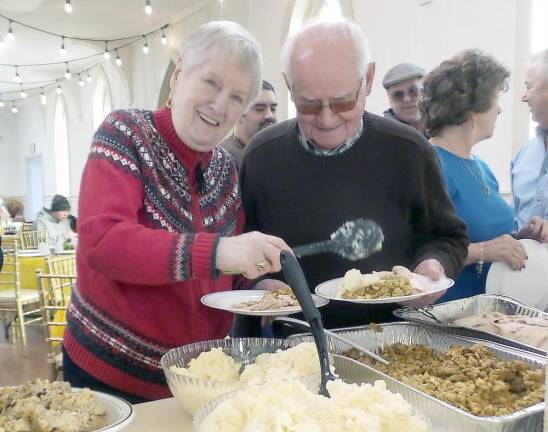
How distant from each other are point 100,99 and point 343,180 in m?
9.49

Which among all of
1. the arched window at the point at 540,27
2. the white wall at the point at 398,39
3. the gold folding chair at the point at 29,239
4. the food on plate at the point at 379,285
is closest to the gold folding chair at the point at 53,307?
the food on plate at the point at 379,285

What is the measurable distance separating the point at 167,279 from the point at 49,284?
7.21ft

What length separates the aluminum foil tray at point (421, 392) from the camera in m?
0.69

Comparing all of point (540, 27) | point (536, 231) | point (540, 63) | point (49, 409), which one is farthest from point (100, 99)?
point (49, 409)

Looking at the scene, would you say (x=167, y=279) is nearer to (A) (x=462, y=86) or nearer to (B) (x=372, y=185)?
(B) (x=372, y=185)

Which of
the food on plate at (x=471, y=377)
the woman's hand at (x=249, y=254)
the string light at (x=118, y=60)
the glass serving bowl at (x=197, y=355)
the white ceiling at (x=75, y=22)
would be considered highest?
the white ceiling at (x=75, y=22)

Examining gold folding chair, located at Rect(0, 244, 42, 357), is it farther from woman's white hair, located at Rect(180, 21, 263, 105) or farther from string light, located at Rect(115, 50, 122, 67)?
string light, located at Rect(115, 50, 122, 67)

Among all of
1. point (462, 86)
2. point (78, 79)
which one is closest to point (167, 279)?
point (462, 86)

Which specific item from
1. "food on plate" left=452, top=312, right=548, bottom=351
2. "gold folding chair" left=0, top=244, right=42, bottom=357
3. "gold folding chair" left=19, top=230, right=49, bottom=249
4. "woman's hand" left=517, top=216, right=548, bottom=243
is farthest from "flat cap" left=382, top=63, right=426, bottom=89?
"gold folding chair" left=19, top=230, right=49, bottom=249

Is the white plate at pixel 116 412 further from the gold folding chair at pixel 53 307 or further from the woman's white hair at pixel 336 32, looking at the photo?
the gold folding chair at pixel 53 307

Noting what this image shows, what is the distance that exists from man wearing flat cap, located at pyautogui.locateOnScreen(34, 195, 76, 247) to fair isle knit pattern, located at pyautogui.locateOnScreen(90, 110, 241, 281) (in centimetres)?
451

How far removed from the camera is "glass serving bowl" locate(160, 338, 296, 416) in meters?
0.75

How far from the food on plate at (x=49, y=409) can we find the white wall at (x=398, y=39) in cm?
255

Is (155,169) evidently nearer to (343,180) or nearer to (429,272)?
(343,180)
